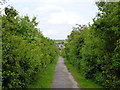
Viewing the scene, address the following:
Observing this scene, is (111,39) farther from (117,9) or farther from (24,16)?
(24,16)

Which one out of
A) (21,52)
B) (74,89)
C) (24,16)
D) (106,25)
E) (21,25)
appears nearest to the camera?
(21,52)

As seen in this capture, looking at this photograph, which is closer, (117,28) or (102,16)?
(117,28)

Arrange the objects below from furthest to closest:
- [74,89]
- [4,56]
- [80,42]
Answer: [80,42] < [74,89] < [4,56]

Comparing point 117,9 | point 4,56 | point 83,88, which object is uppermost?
point 117,9

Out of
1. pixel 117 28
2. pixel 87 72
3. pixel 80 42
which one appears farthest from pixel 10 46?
pixel 80 42

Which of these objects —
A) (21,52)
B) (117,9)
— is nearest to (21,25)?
(21,52)

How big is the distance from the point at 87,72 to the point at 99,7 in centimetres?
680

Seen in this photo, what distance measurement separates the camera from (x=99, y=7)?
11.7 metres

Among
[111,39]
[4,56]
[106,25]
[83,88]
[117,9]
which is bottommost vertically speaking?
[83,88]

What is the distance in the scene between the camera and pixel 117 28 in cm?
911

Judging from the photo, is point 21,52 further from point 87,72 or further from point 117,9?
point 87,72

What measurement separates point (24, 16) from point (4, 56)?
9109mm

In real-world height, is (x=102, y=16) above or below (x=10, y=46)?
above

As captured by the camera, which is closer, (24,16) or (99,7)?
(99,7)
